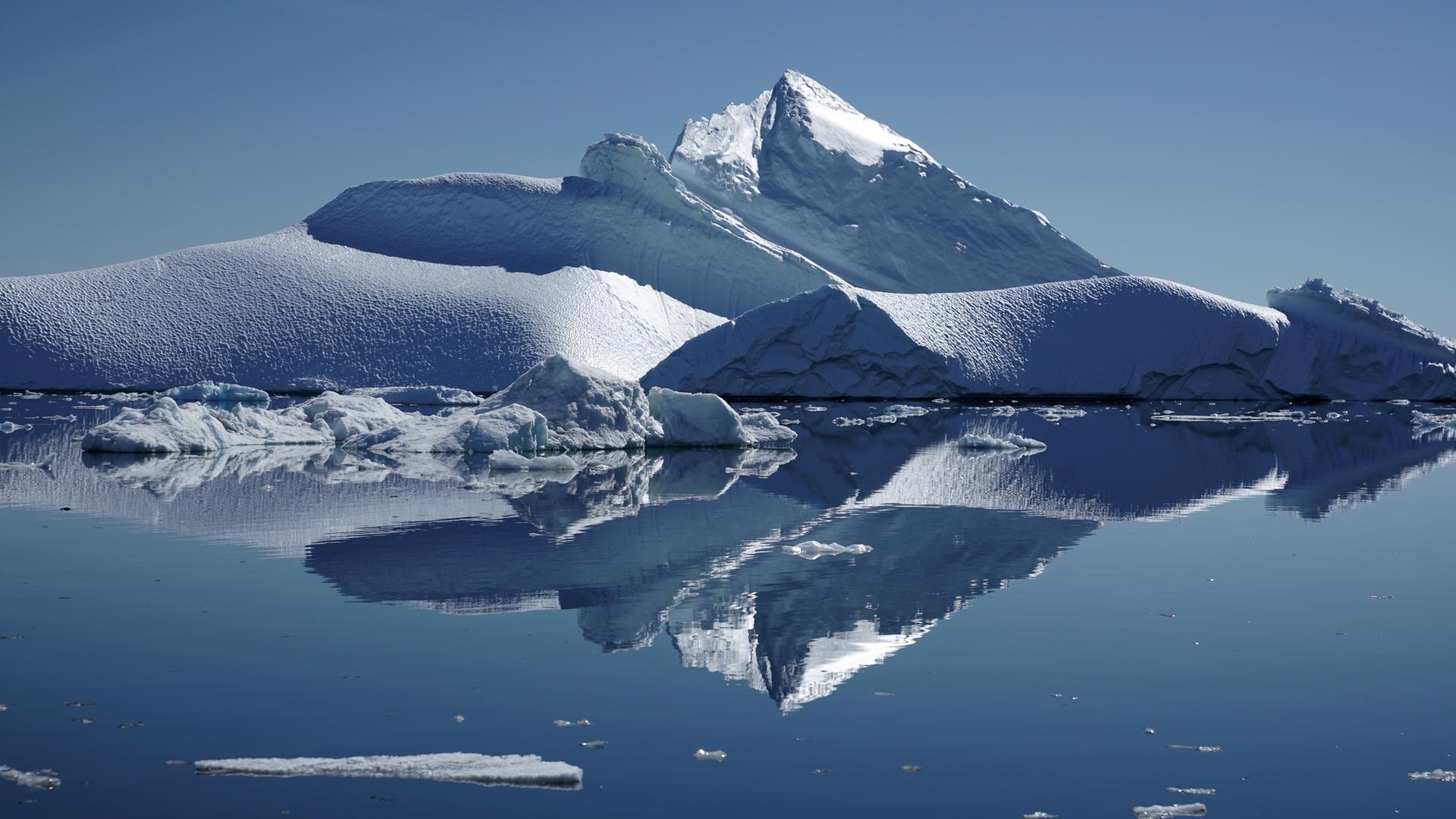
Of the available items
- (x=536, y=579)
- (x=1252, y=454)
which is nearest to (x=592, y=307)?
(x=1252, y=454)

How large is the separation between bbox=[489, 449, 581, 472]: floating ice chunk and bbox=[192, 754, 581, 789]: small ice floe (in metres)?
9.84

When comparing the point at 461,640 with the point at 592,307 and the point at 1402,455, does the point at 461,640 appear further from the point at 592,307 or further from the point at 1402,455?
the point at 592,307

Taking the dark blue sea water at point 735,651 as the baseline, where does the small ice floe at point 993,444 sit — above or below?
above

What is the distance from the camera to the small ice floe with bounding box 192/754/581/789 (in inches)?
133

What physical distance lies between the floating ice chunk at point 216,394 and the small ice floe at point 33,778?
26975 mm

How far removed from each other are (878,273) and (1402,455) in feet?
175

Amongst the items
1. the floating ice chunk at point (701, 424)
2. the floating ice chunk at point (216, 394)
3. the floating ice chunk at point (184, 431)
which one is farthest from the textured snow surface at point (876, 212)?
the floating ice chunk at point (184, 431)

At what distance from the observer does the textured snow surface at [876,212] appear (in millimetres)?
68812

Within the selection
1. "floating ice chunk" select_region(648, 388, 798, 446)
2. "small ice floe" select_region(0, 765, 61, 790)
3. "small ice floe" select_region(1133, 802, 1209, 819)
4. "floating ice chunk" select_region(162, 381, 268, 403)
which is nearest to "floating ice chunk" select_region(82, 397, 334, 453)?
"floating ice chunk" select_region(648, 388, 798, 446)

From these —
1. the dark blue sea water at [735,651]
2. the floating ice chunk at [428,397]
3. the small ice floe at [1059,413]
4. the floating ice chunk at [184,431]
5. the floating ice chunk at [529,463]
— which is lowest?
the dark blue sea water at [735,651]

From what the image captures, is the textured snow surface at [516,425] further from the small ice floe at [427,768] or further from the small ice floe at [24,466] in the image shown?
the small ice floe at [427,768]

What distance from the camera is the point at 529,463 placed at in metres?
13.4

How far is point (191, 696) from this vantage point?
4.14 m

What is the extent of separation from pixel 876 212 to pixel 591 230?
1904cm
